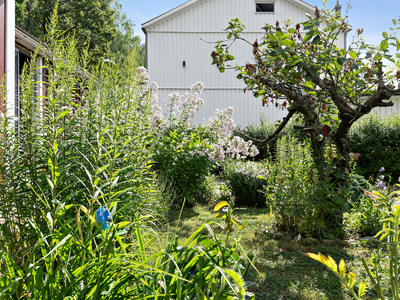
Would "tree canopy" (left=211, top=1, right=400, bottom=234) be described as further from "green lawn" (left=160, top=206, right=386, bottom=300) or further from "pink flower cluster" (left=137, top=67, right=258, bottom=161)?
"pink flower cluster" (left=137, top=67, right=258, bottom=161)

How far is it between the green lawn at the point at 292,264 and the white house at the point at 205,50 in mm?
10757

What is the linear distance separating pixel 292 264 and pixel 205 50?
1310 cm

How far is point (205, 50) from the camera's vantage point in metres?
14.6

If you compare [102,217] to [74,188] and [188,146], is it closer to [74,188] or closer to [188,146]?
[74,188]

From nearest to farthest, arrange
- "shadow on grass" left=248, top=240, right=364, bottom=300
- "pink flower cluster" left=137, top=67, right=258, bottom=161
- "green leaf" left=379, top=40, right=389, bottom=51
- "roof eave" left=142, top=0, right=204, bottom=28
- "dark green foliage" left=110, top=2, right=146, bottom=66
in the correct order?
1. "shadow on grass" left=248, top=240, right=364, bottom=300
2. "green leaf" left=379, top=40, right=389, bottom=51
3. "pink flower cluster" left=137, top=67, right=258, bottom=161
4. "roof eave" left=142, top=0, right=204, bottom=28
5. "dark green foliage" left=110, top=2, right=146, bottom=66

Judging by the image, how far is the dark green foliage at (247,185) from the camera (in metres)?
6.28

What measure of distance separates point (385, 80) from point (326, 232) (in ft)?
6.83

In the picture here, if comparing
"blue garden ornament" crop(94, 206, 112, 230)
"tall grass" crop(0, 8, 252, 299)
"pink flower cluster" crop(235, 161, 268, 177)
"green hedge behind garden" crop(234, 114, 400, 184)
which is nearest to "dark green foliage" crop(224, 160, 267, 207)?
"pink flower cluster" crop(235, 161, 268, 177)

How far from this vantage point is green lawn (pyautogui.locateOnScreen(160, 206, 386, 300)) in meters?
2.44

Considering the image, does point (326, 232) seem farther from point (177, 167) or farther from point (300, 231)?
point (177, 167)

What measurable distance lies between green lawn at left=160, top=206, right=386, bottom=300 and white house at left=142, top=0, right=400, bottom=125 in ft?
35.3

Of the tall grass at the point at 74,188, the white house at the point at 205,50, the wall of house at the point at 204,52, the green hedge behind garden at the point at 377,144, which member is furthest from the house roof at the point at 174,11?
the tall grass at the point at 74,188

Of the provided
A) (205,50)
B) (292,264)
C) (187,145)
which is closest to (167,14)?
(205,50)

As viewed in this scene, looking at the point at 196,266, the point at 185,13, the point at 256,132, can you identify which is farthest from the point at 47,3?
the point at 196,266
